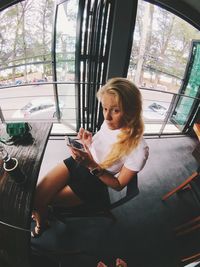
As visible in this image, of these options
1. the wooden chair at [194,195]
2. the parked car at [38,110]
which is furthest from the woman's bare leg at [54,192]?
the wooden chair at [194,195]

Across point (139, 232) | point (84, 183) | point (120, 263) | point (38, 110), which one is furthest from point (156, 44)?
point (120, 263)

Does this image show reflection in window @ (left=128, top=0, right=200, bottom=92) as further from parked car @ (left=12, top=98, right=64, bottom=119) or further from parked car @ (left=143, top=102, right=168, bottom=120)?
parked car @ (left=12, top=98, right=64, bottom=119)

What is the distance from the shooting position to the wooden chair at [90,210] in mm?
1068

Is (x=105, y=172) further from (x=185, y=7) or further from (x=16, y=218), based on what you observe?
(x=185, y=7)

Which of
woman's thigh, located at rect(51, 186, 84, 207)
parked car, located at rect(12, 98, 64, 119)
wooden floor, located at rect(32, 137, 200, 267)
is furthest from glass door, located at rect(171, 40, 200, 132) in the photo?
woman's thigh, located at rect(51, 186, 84, 207)

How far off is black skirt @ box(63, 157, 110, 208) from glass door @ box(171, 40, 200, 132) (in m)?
1.04

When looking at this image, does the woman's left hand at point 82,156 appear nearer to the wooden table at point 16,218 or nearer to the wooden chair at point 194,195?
the wooden table at point 16,218

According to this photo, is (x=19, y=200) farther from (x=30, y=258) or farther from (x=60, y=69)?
(x=60, y=69)

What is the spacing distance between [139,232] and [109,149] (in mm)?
526

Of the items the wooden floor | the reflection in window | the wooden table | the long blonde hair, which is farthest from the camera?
the reflection in window

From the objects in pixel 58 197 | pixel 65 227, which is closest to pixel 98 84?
pixel 58 197

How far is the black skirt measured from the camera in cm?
102

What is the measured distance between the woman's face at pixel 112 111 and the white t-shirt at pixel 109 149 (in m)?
0.05

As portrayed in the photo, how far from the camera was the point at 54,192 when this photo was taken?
39.0 inches
